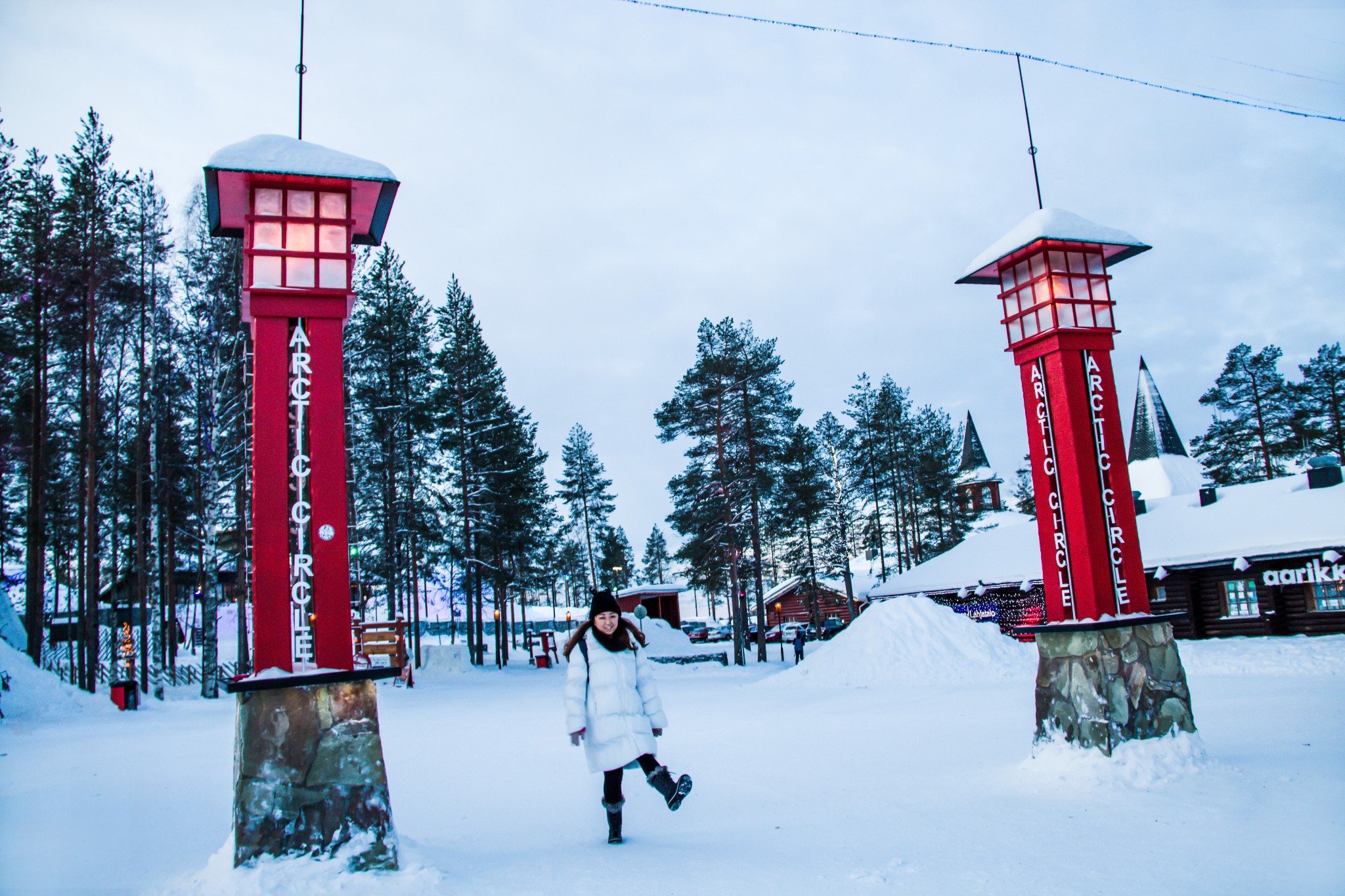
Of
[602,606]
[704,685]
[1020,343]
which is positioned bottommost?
[704,685]

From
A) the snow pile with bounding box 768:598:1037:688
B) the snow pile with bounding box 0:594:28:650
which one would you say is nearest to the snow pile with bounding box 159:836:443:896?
the snow pile with bounding box 768:598:1037:688

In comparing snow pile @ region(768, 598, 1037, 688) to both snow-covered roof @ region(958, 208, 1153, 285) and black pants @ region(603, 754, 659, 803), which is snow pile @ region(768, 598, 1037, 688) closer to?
snow-covered roof @ region(958, 208, 1153, 285)

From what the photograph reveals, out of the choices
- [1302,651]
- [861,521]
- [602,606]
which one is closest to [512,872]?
[602,606]

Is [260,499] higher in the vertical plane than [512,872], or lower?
higher

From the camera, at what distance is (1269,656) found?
→ 18000 millimetres

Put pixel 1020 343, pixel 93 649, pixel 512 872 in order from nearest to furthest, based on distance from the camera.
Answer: pixel 512 872 < pixel 1020 343 < pixel 93 649

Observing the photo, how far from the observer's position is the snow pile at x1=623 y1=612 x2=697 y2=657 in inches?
1642

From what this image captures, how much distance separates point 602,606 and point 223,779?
18.8 feet

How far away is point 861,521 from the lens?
44.8m

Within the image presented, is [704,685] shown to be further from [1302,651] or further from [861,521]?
[861,521]

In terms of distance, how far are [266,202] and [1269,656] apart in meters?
20.9

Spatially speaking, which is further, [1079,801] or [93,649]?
[93,649]

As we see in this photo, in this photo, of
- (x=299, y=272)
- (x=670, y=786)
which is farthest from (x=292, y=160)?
(x=670, y=786)

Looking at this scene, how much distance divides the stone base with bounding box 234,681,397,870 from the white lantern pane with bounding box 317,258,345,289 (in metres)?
2.86
